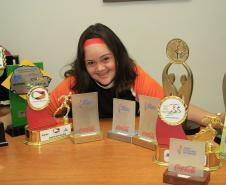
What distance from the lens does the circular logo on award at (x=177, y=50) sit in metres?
1.29

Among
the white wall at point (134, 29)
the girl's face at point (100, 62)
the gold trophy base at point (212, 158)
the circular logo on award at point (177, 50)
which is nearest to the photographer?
the gold trophy base at point (212, 158)

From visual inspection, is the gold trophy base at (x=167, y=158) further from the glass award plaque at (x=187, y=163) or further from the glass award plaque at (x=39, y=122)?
the glass award plaque at (x=39, y=122)

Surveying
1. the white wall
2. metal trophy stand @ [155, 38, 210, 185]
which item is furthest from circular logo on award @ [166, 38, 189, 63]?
the white wall

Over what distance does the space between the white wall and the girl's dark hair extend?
74 cm

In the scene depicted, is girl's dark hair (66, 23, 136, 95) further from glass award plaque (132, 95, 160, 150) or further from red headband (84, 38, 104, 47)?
glass award plaque (132, 95, 160, 150)

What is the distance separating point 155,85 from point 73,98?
2.04 ft

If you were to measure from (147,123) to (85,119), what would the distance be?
28cm

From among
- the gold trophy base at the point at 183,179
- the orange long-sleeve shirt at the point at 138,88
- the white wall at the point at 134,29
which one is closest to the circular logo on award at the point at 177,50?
the gold trophy base at the point at 183,179

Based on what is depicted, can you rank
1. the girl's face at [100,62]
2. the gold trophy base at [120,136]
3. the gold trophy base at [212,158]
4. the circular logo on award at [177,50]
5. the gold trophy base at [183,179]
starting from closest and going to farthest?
the gold trophy base at [183,179], the gold trophy base at [212,158], the circular logo on award at [177,50], the gold trophy base at [120,136], the girl's face at [100,62]

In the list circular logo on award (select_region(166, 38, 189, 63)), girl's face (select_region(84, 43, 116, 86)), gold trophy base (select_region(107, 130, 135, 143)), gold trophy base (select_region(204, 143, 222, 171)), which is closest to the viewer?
gold trophy base (select_region(204, 143, 222, 171))

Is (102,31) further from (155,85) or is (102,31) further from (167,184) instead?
(167,184)

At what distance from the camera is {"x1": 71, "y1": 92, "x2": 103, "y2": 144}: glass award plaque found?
4.90 ft

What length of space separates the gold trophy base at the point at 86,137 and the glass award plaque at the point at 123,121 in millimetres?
50

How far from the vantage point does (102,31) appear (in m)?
1.93
